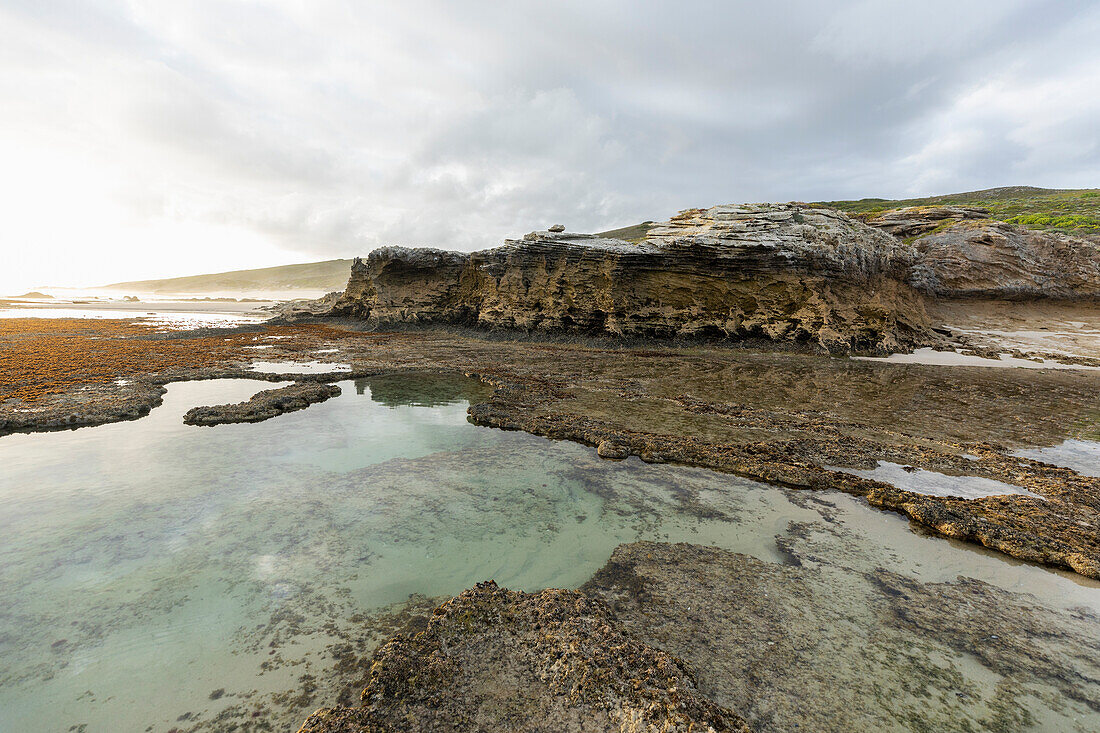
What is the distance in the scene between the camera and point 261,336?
83.3ft

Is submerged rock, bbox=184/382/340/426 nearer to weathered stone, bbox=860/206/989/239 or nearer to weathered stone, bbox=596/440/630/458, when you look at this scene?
weathered stone, bbox=596/440/630/458

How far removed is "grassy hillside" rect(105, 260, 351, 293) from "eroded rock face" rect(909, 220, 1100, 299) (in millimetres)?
108038

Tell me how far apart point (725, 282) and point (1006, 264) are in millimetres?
17543

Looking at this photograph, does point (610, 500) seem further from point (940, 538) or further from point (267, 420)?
point (267, 420)

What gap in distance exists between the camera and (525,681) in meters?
2.80

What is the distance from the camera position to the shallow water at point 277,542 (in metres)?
3.10

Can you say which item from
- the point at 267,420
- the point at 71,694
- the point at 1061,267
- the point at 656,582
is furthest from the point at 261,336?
the point at 1061,267

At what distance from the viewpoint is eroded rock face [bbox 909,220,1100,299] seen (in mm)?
22828

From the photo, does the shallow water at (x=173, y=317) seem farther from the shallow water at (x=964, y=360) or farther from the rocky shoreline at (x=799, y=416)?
the shallow water at (x=964, y=360)

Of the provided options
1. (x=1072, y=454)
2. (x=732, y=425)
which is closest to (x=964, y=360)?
(x=1072, y=454)

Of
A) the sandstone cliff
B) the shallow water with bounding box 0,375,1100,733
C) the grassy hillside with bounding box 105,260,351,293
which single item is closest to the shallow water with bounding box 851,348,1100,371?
the sandstone cliff

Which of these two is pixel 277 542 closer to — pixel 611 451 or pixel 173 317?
pixel 611 451

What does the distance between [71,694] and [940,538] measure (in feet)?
27.1

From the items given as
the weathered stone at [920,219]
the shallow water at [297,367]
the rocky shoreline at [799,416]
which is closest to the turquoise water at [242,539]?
the rocky shoreline at [799,416]
